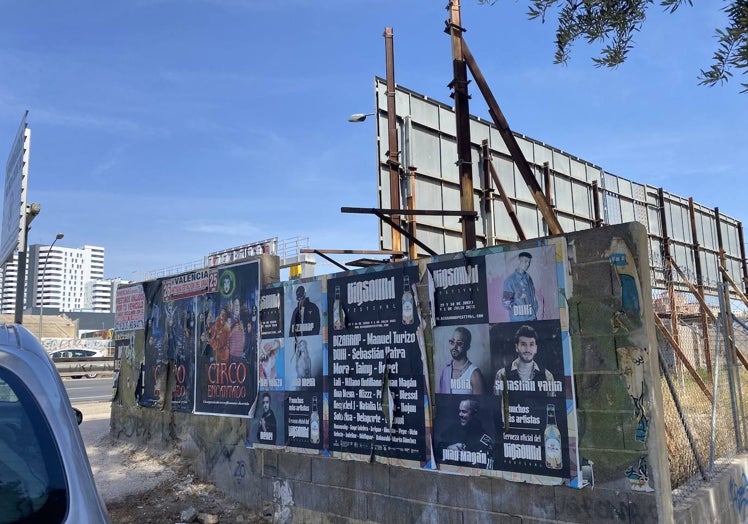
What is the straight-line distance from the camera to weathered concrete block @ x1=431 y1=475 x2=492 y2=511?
4922 mm

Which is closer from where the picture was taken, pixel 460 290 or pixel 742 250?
pixel 460 290

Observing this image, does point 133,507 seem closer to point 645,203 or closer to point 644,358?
point 644,358

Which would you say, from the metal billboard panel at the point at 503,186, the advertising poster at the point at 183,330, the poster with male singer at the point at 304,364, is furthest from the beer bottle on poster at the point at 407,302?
the metal billboard panel at the point at 503,186

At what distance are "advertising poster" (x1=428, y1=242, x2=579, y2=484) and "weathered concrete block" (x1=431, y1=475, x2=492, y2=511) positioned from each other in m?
0.10

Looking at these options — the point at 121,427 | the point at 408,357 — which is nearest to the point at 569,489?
the point at 408,357

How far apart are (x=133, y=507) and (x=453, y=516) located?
4307 millimetres

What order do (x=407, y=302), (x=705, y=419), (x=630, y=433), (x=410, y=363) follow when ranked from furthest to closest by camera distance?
1. (x=705, y=419)
2. (x=407, y=302)
3. (x=410, y=363)
4. (x=630, y=433)

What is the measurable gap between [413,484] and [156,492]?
4070 millimetres

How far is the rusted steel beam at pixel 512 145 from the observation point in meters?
6.37

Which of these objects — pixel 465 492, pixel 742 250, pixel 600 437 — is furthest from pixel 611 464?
pixel 742 250

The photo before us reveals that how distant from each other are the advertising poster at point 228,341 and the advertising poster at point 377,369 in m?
1.49

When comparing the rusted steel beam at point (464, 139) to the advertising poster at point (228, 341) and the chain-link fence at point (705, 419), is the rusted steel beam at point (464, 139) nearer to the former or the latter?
the chain-link fence at point (705, 419)

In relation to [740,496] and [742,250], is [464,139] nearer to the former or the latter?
[740,496]

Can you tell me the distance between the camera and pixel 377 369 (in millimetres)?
5863
